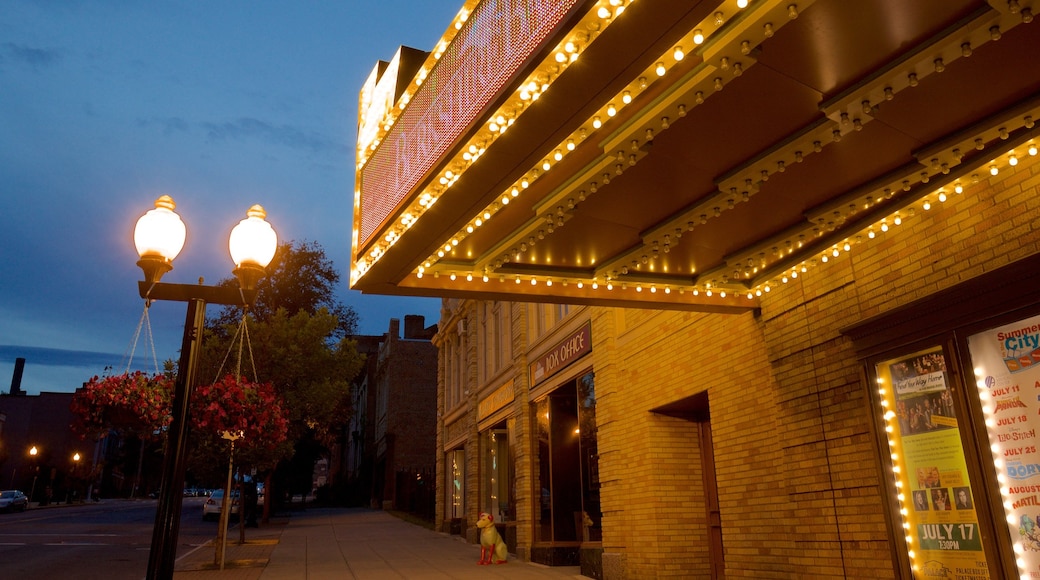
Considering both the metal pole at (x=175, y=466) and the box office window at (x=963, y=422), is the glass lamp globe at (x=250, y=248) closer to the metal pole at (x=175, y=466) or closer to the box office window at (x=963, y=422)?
the metal pole at (x=175, y=466)

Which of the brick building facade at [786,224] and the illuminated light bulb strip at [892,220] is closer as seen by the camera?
the brick building facade at [786,224]

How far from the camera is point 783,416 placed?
819cm

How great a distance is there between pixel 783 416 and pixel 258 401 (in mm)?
5747

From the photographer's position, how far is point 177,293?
228 inches

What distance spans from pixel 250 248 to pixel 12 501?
145 ft

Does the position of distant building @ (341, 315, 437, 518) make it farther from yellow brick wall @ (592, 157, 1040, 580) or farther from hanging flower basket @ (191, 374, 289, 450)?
hanging flower basket @ (191, 374, 289, 450)

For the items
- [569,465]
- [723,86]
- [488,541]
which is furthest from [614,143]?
[488,541]

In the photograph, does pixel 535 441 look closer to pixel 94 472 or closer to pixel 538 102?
pixel 538 102

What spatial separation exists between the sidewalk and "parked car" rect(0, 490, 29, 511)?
73.3 feet

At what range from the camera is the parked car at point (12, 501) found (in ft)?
128

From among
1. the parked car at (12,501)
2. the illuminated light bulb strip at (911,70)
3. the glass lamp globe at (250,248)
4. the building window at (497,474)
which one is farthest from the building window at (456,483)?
the parked car at (12,501)

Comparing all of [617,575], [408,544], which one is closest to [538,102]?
[617,575]

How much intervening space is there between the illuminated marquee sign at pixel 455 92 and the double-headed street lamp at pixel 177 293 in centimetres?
117

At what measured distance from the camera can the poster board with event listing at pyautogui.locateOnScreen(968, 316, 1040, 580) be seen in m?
5.27
